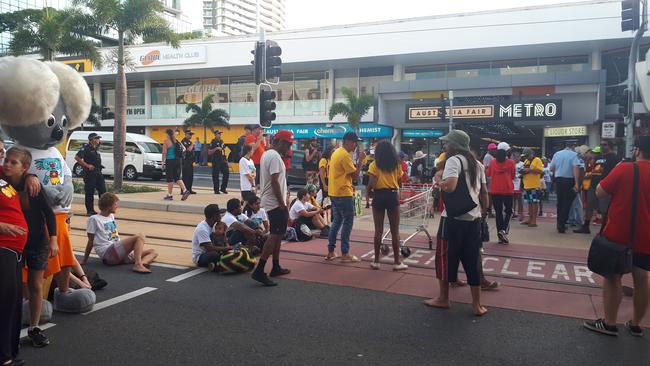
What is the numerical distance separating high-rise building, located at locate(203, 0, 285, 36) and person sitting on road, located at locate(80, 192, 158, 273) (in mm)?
147529

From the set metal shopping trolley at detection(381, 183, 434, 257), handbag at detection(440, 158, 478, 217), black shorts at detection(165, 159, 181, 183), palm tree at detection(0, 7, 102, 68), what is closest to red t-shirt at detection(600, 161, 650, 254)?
handbag at detection(440, 158, 478, 217)

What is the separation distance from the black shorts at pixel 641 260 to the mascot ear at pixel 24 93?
5116 millimetres

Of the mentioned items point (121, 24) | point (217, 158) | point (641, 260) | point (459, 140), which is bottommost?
point (641, 260)

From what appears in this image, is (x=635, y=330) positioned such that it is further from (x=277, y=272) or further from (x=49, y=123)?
(x=49, y=123)

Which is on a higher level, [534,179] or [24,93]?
[24,93]

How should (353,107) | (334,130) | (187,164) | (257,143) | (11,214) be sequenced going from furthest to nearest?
(334,130) → (353,107) → (187,164) → (257,143) → (11,214)

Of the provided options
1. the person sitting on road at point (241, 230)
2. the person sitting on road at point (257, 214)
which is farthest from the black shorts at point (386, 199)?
the person sitting on road at point (257, 214)

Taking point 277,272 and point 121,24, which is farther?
point 121,24

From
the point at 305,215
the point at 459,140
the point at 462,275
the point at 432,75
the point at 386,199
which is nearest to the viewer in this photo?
the point at 459,140

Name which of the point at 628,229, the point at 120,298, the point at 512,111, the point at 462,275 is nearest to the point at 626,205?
the point at 628,229

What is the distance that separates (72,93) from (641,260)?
5208 mm

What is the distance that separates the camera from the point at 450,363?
384 cm

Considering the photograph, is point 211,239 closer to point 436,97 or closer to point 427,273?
point 427,273

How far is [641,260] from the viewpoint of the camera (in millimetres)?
4352
